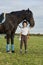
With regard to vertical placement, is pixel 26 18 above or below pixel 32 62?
above

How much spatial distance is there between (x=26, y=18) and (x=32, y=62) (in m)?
4.10

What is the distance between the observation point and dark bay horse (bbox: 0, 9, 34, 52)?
53.5ft

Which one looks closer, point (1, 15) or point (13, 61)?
point (13, 61)

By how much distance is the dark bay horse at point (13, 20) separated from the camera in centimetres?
1630

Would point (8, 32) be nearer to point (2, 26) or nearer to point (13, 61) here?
point (2, 26)

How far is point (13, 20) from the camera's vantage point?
16.5 metres

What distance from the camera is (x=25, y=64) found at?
40.4 feet

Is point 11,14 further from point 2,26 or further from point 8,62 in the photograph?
point 8,62

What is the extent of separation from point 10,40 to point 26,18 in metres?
1.55

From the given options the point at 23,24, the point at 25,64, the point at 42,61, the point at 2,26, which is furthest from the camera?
the point at 2,26

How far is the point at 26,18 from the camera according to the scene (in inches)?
646

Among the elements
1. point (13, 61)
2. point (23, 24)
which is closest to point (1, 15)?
point (23, 24)

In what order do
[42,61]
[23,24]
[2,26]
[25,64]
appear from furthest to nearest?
[2,26]
[23,24]
[42,61]
[25,64]

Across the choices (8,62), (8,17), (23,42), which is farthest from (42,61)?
(8,17)
